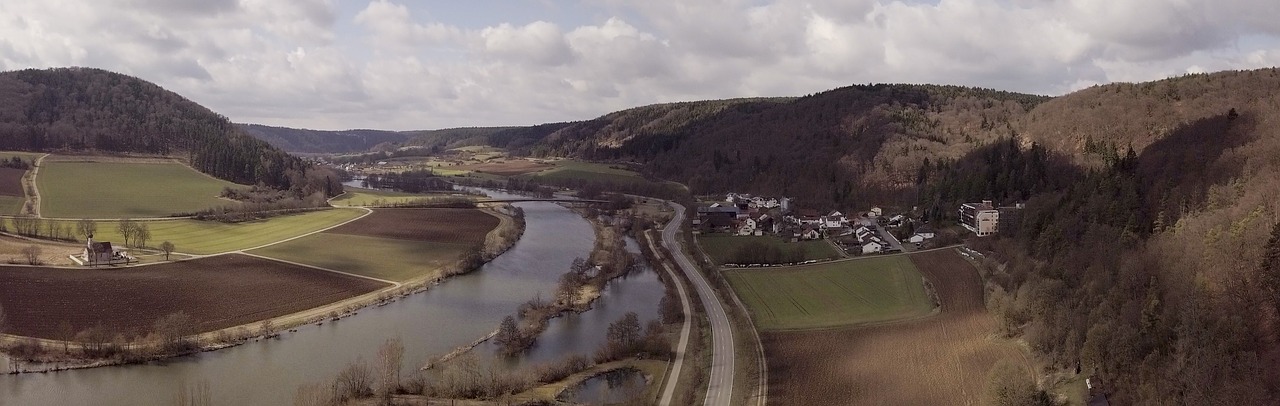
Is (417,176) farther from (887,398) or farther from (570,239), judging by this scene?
(887,398)

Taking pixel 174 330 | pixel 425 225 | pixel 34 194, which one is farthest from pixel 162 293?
pixel 34 194

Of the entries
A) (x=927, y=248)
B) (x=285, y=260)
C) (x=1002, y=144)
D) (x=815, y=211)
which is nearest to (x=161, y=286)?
(x=285, y=260)

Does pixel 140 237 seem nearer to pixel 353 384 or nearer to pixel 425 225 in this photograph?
pixel 425 225

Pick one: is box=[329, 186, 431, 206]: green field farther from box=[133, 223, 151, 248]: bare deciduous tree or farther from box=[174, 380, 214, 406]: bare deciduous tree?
box=[174, 380, 214, 406]: bare deciduous tree

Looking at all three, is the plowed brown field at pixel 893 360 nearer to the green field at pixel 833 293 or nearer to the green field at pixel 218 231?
the green field at pixel 833 293

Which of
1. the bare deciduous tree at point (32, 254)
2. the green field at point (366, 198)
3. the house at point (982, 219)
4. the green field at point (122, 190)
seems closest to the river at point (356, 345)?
the bare deciduous tree at point (32, 254)
